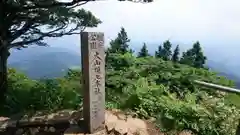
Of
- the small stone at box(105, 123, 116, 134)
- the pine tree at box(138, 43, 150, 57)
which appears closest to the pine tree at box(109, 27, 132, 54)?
the pine tree at box(138, 43, 150, 57)

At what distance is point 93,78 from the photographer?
14.7 feet

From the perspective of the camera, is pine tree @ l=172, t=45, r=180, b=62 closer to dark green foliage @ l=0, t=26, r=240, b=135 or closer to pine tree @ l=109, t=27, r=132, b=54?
pine tree @ l=109, t=27, r=132, b=54

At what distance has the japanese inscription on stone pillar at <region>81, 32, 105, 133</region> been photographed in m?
4.41

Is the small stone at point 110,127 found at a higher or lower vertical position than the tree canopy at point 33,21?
lower

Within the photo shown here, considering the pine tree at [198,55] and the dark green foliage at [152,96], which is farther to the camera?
the pine tree at [198,55]

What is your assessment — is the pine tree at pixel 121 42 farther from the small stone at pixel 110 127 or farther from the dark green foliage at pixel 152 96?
the small stone at pixel 110 127

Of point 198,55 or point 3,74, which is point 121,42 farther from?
point 3,74

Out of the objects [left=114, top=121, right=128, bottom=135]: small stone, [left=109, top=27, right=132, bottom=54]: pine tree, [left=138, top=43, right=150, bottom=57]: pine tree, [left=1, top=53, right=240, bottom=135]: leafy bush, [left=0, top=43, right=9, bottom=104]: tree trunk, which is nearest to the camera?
[left=114, top=121, right=128, bottom=135]: small stone

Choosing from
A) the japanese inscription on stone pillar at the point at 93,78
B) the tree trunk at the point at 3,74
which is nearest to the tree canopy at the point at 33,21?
the tree trunk at the point at 3,74

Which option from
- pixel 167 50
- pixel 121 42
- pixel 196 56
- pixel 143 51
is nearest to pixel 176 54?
pixel 167 50

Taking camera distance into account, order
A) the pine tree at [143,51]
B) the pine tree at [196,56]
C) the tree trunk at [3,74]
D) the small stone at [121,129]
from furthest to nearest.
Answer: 1. the pine tree at [143,51]
2. the pine tree at [196,56]
3. the tree trunk at [3,74]
4. the small stone at [121,129]

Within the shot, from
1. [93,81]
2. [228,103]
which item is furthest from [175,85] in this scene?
[93,81]

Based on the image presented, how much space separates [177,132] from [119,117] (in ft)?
2.76

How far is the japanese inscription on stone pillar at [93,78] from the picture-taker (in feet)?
14.5
